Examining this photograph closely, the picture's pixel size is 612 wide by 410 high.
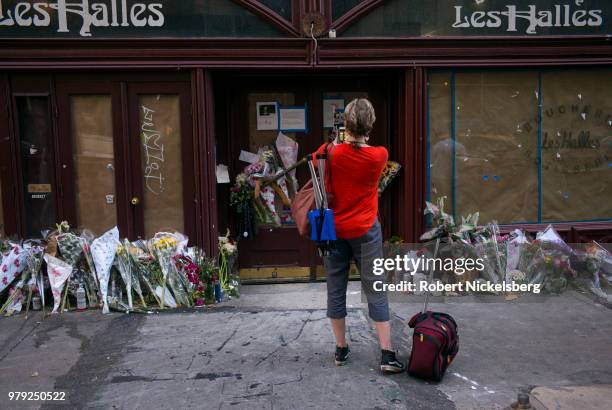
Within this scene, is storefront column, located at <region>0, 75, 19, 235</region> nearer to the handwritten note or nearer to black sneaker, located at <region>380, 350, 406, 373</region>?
the handwritten note

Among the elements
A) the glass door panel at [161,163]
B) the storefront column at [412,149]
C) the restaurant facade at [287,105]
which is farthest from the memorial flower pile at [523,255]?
the glass door panel at [161,163]

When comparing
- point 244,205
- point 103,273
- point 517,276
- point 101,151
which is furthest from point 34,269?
point 517,276

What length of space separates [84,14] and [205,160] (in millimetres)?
1870

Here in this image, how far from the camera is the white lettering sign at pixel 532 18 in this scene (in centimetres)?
645

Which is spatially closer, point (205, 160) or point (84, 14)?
point (84, 14)

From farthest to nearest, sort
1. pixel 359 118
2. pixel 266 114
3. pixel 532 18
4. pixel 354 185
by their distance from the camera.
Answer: pixel 266 114 < pixel 532 18 < pixel 354 185 < pixel 359 118

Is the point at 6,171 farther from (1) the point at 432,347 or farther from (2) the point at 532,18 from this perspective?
(2) the point at 532,18

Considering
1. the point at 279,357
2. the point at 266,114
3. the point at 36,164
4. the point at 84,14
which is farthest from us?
the point at 266,114

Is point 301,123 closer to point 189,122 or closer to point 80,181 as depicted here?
point 189,122

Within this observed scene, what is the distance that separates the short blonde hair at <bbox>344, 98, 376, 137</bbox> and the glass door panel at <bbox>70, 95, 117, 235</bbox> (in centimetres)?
313

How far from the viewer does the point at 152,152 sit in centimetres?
630

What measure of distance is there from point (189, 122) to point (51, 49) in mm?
1526

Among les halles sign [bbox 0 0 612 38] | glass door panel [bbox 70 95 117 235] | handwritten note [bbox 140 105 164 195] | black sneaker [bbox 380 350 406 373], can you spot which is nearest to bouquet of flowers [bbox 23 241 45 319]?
glass door panel [bbox 70 95 117 235]

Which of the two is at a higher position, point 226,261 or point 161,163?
point 161,163
